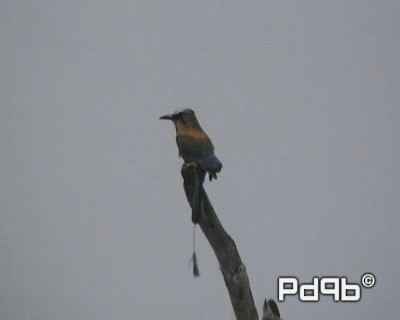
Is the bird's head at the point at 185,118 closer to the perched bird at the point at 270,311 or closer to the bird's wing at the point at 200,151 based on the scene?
the bird's wing at the point at 200,151

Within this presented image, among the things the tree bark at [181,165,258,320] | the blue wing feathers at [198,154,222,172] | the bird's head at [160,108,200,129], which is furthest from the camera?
the bird's head at [160,108,200,129]

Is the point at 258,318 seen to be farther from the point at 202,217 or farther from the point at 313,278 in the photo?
the point at 313,278

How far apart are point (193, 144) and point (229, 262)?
0.42 metres

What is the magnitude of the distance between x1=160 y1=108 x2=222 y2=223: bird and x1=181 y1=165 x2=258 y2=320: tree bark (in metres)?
0.10

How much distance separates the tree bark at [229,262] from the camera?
184cm

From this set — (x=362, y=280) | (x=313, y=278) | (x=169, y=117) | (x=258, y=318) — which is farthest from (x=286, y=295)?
(x=169, y=117)

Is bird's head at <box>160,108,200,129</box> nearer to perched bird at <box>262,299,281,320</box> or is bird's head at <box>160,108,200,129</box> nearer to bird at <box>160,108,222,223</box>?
bird at <box>160,108,222,223</box>

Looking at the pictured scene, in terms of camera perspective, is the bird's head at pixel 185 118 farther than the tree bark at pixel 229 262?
Yes

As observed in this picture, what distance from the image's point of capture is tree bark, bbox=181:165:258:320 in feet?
6.04

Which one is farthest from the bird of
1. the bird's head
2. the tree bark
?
the tree bark

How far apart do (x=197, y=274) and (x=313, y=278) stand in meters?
1.06

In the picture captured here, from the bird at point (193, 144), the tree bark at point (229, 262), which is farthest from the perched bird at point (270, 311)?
the bird at point (193, 144)

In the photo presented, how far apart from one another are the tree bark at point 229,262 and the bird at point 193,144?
102 mm

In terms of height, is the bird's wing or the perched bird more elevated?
the bird's wing
